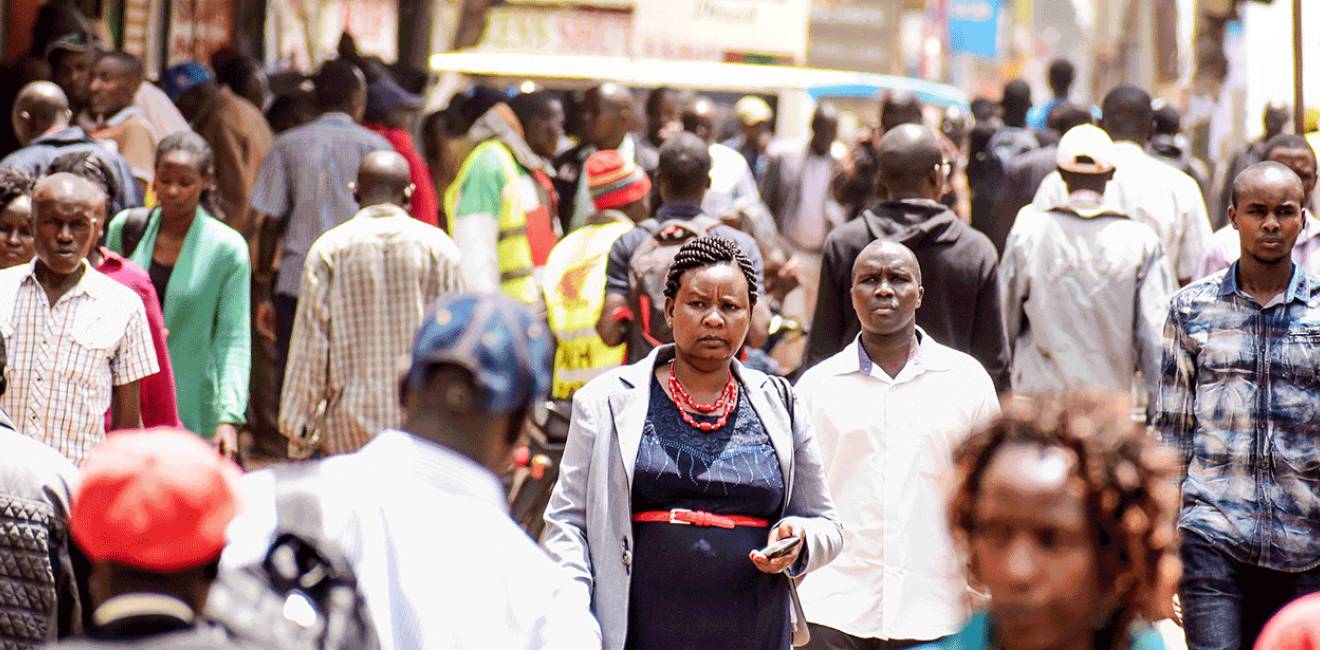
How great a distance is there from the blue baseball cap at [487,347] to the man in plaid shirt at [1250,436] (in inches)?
126

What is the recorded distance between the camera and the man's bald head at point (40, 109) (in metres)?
8.12

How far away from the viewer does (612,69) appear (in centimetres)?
1393

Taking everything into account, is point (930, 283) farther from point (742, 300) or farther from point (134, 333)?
point (134, 333)

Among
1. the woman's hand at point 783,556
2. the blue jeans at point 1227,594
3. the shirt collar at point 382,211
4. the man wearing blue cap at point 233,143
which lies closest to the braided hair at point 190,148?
the shirt collar at point 382,211

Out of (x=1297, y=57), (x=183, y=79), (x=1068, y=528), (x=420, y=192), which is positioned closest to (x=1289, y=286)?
(x=1068, y=528)

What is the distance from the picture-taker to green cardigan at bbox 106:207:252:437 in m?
6.79

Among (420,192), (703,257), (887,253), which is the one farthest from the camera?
(420,192)

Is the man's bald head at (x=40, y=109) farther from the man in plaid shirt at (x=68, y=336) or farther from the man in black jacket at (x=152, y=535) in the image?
the man in black jacket at (x=152, y=535)

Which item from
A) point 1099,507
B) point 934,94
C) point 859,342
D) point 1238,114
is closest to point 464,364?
point 1099,507

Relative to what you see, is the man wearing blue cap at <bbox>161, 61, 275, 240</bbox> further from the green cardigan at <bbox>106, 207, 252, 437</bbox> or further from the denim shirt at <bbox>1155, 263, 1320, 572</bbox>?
the denim shirt at <bbox>1155, 263, 1320, 572</bbox>

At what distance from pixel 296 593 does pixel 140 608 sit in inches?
11.0

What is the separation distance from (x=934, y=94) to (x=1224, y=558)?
37.1 feet

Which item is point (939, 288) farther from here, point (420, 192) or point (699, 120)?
point (699, 120)

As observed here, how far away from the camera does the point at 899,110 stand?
9984 millimetres
